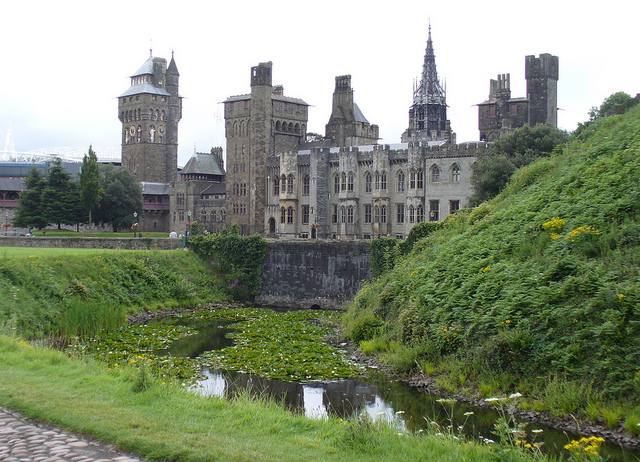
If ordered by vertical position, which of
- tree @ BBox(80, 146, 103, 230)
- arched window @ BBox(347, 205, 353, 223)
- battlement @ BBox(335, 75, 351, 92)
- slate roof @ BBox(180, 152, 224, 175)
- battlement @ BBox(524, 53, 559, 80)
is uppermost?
battlement @ BBox(335, 75, 351, 92)

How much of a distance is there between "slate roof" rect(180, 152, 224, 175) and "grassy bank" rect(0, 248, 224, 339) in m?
42.8

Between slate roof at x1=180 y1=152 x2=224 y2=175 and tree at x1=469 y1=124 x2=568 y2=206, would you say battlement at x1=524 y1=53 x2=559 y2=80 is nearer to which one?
tree at x1=469 y1=124 x2=568 y2=206

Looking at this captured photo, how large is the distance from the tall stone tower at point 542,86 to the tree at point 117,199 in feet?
141

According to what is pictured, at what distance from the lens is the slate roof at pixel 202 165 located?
273 ft

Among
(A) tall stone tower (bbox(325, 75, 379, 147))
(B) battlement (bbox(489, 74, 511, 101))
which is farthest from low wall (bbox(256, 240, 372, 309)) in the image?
(B) battlement (bbox(489, 74, 511, 101))

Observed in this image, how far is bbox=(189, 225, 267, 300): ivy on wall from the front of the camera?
40750 millimetres

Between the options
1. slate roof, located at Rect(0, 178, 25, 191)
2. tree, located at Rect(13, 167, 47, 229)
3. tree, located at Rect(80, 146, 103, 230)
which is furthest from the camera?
slate roof, located at Rect(0, 178, 25, 191)

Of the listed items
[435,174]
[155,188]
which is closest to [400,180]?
[435,174]

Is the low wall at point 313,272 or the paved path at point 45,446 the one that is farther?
the low wall at point 313,272

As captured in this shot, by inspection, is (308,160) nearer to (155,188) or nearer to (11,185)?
(155,188)

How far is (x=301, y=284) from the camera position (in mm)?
39750

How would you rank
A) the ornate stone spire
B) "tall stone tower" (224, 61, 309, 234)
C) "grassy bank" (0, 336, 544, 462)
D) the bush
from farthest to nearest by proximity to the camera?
the ornate stone spire → "tall stone tower" (224, 61, 309, 234) → the bush → "grassy bank" (0, 336, 544, 462)

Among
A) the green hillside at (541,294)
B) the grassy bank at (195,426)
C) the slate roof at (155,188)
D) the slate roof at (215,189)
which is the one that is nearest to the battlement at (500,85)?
the slate roof at (215,189)

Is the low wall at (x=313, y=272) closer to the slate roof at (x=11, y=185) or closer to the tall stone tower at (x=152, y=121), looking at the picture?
the tall stone tower at (x=152, y=121)
